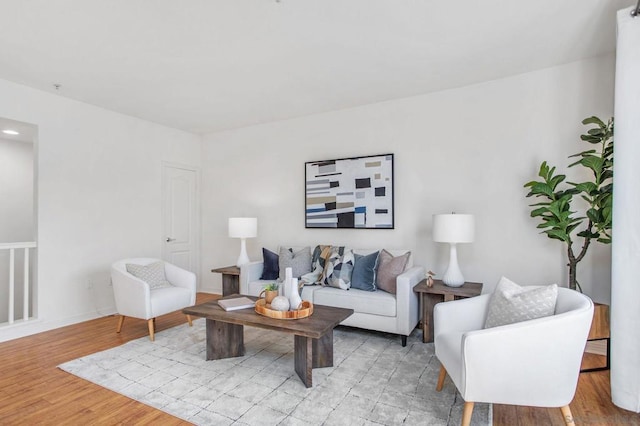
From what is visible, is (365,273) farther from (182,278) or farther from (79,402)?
(79,402)

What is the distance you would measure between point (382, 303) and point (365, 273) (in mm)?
409

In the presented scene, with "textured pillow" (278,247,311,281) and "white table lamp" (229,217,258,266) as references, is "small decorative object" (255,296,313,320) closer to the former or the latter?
"textured pillow" (278,247,311,281)

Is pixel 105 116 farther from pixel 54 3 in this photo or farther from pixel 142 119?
pixel 54 3

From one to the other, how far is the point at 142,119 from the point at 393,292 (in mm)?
3974

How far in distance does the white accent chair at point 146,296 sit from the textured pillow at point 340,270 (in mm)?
1489

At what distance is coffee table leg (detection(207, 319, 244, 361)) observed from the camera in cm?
280

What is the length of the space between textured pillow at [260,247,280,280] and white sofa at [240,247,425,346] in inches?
23.1

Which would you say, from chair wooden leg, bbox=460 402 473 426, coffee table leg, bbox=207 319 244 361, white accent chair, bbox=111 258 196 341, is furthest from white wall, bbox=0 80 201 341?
chair wooden leg, bbox=460 402 473 426

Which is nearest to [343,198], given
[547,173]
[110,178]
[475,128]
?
[475,128]

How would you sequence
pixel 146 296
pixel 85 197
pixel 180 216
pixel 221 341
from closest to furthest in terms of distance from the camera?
1. pixel 221 341
2. pixel 146 296
3. pixel 85 197
4. pixel 180 216

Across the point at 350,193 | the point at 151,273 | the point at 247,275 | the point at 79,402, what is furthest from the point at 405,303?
the point at 151,273

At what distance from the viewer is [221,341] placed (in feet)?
9.23

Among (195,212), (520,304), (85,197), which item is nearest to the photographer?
(520,304)

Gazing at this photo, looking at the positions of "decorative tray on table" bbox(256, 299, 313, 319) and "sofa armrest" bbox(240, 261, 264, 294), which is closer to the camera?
"decorative tray on table" bbox(256, 299, 313, 319)
